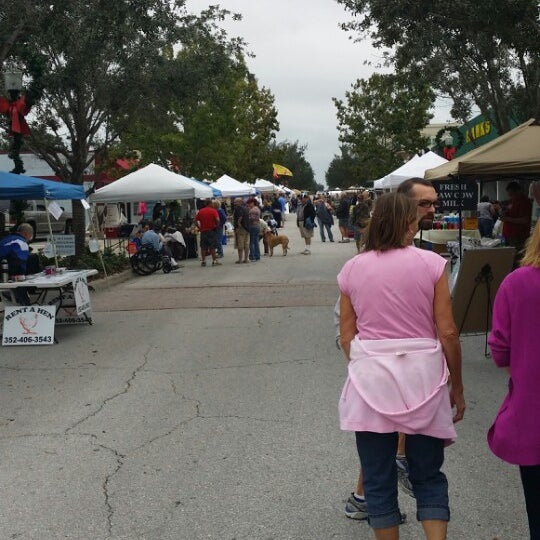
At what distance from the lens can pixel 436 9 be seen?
13.1 metres

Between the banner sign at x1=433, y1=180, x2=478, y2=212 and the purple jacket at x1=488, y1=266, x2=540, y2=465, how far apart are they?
22.0ft

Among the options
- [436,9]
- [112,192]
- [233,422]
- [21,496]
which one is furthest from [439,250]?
[21,496]

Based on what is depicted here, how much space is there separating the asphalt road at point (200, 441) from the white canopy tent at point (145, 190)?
980cm

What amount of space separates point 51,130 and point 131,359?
39.2ft

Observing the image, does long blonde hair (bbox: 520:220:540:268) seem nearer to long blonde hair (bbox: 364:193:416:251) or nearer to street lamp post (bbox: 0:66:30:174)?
long blonde hair (bbox: 364:193:416:251)

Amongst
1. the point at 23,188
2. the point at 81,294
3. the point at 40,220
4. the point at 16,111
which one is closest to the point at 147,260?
the point at 16,111

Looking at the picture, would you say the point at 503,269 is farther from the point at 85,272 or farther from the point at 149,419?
the point at 85,272

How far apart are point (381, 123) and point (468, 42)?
35227 mm

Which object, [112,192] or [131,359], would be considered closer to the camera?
[131,359]

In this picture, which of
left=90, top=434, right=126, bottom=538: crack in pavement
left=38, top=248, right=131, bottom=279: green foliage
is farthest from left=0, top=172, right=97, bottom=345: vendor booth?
left=38, top=248, right=131, bottom=279: green foliage

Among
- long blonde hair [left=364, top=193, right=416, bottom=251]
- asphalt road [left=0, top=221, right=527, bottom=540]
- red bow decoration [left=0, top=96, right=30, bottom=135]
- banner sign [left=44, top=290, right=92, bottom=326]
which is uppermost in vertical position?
red bow decoration [left=0, top=96, right=30, bottom=135]

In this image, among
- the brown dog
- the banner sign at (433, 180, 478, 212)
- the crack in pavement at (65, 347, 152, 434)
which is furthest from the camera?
the brown dog

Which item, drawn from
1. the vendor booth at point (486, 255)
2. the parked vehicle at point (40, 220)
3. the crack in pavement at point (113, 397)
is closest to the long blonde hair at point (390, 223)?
the crack in pavement at point (113, 397)

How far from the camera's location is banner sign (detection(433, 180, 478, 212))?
9.41 meters
